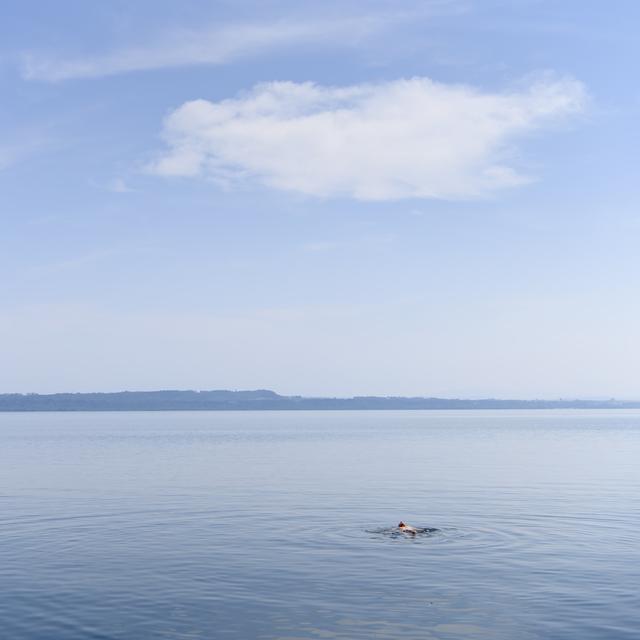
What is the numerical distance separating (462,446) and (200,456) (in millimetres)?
47423

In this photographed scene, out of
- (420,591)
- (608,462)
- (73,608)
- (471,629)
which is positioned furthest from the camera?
(608,462)

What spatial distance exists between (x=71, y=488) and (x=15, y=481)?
985 cm

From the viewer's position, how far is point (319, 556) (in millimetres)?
41375

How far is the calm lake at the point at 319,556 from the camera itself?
2917cm

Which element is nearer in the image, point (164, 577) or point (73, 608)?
point (73, 608)

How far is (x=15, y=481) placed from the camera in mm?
80625

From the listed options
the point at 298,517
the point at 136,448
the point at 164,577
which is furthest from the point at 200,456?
the point at 164,577

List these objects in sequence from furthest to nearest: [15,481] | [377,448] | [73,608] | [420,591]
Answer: [377,448] → [15,481] → [420,591] → [73,608]

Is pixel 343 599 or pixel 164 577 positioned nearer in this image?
pixel 343 599

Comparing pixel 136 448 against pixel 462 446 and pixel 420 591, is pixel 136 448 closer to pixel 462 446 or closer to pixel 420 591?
pixel 462 446

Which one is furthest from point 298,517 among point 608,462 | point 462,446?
point 462,446

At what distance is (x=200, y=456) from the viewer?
383ft

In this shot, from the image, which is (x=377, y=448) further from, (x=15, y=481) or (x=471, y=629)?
(x=471, y=629)

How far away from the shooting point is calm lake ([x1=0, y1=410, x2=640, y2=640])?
29172 mm
